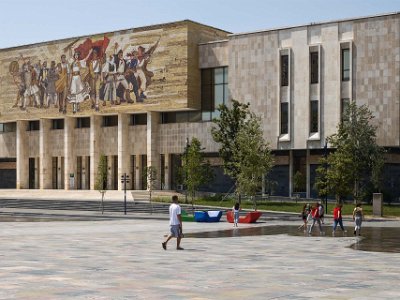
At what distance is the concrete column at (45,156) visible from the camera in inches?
3378

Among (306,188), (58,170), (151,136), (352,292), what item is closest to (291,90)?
(306,188)

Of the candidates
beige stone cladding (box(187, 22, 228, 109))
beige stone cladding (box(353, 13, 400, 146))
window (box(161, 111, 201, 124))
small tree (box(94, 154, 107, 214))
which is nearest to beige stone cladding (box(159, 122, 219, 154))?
window (box(161, 111, 201, 124))

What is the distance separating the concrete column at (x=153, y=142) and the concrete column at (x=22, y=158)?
67.5 ft

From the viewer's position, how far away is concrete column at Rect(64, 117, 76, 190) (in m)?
83.6

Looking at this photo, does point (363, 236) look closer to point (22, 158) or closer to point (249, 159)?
point (249, 159)

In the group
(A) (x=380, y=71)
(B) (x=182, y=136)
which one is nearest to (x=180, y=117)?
(B) (x=182, y=136)

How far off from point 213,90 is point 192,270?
58910 mm

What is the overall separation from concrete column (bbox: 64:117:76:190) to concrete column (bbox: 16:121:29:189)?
7.91m

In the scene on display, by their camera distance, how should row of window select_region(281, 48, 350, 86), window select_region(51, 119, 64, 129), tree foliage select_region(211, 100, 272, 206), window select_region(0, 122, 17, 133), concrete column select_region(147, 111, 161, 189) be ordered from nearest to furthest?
tree foliage select_region(211, 100, 272, 206)
row of window select_region(281, 48, 350, 86)
concrete column select_region(147, 111, 161, 189)
window select_region(51, 119, 64, 129)
window select_region(0, 122, 17, 133)

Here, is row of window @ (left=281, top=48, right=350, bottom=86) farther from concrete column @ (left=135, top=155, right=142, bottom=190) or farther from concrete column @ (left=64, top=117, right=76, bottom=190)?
concrete column @ (left=64, top=117, right=76, bottom=190)

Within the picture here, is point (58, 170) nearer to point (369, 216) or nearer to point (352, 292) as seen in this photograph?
point (369, 216)

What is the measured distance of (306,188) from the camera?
225 ft

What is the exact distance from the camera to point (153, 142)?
3036 inches

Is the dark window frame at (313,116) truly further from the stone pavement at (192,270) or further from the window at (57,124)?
the stone pavement at (192,270)
